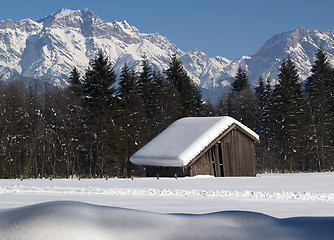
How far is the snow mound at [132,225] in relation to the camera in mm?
A: 1724

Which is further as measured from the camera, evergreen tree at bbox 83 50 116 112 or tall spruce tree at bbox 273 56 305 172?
tall spruce tree at bbox 273 56 305 172

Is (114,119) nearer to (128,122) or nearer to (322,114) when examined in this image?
(128,122)

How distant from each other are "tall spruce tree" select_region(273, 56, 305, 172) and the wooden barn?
20370 millimetres

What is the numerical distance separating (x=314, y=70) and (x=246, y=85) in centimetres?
1723

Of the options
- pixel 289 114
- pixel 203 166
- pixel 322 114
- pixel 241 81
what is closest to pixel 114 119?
pixel 203 166

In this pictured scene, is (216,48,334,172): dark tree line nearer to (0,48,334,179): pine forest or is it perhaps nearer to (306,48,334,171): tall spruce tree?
(306,48,334,171): tall spruce tree

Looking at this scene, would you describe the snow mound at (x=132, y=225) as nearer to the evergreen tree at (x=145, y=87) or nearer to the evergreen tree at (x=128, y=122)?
the evergreen tree at (x=128, y=122)

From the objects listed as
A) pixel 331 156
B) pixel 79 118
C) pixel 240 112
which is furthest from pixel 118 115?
pixel 331 156

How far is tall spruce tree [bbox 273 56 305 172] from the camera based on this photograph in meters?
53.4

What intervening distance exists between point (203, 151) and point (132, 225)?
29.6 meters

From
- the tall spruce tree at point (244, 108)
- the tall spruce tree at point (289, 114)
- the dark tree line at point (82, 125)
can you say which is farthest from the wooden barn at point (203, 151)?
the tall spruce tree at point (244, 108)

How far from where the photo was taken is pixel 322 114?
55062mm

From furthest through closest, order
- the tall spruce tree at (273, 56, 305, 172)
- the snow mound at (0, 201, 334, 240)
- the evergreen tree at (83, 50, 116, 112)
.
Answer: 1. the tall spruce tree at (273, 56, 305, 172)
2. the evergreen tree at (83, 50, 116, 112)
3. the snow mound at (0, 201, 334, 240)

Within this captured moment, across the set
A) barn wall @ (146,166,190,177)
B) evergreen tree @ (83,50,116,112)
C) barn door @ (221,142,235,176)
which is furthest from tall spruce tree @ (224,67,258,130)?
barn wall @ (146,166,190,177)
